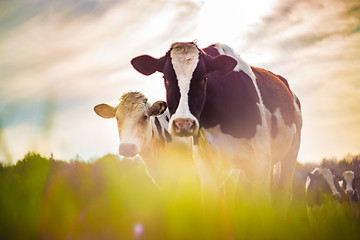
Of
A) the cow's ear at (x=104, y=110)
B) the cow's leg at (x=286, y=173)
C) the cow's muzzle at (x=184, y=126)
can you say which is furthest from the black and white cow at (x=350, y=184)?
the cow's muzzle at (x=184, y=126)

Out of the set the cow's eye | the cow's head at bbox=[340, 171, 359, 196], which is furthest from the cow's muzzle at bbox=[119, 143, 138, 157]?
the cow's head at bbox=[340, 171, 359, 196]

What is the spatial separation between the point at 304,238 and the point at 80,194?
2.10 metres

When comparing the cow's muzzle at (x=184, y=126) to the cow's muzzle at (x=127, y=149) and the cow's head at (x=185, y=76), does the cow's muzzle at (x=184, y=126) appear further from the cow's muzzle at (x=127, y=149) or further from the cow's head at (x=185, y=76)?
the cow's muzzle at (x=127, y=149)

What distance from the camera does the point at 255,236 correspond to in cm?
307

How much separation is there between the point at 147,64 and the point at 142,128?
2059mm

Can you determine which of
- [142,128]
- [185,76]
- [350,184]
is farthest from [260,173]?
[350,184]

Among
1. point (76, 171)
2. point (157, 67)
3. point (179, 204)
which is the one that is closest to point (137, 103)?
point (157, 67)

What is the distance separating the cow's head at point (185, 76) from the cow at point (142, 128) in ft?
5.92

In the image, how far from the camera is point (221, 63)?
4867 mm

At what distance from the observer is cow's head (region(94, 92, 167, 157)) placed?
6504mm

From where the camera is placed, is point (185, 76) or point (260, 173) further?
point (260, 173)

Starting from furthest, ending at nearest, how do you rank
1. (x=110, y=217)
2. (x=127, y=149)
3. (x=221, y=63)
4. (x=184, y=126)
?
(x=127, y=149) < (x=221, y=63) < (x=184, y=126) < (x=110, y=217)

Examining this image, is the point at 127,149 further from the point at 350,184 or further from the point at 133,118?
the point at 350,184

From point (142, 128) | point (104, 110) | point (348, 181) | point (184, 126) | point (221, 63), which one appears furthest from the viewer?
point (348, 181)
